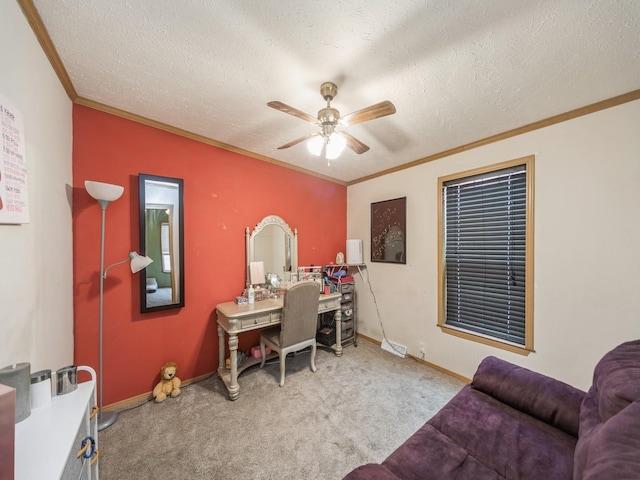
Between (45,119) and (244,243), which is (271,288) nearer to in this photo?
(244,243)

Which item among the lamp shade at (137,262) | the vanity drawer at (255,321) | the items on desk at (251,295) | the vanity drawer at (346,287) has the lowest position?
the vanity drawer at (255,321)

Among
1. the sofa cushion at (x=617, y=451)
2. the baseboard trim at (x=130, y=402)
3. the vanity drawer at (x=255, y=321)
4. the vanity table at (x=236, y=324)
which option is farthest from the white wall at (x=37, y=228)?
the sofa cushion at (x=617, y=451)

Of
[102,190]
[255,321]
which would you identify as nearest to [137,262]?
[102,190]

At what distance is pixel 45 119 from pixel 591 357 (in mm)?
3879

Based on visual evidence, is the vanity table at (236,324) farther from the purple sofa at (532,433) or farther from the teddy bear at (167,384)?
the purple sofa at (532,433)

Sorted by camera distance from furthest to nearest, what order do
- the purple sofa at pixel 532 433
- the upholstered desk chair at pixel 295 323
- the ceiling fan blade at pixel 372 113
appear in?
the upholstered desk chair at pixel 295 323, the ceiling fan blade at pixel 372 113, the purple sofa at pixel 532 433

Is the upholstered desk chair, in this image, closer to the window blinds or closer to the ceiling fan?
the ceiling fan

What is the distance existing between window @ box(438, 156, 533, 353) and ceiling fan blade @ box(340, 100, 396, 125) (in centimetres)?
154

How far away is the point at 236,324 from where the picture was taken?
2141mm

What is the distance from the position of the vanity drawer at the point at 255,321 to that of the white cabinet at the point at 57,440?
1146 mm

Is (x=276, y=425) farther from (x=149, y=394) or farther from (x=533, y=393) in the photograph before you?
(x=533, y=393)

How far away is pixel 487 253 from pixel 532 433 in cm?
158

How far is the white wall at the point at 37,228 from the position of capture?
98 cm

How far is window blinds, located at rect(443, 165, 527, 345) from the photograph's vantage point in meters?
2.16
